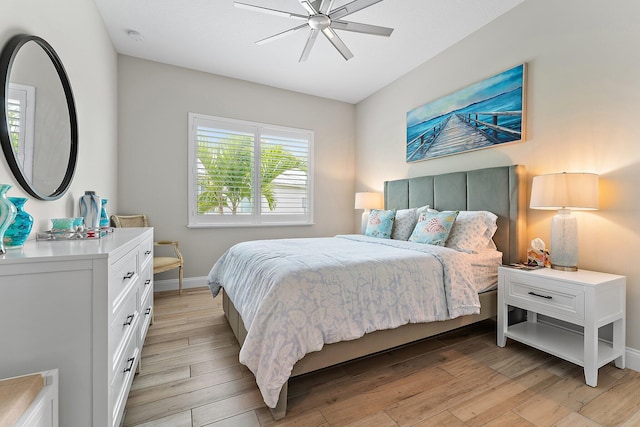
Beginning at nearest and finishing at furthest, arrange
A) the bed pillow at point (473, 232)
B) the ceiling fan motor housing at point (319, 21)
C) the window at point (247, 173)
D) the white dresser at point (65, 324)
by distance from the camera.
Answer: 1. the white dresser at point (65, 324)
2. the ceiling fan motor housing at point (319, 21)
3. the bed pillow at point (473, 232)
4. the window at point (247, 173)

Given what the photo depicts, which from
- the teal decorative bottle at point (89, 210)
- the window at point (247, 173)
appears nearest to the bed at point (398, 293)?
the teal decorative bottle at point (89, 210)

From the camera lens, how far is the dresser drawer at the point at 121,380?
115 cm

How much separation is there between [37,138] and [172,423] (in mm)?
1637

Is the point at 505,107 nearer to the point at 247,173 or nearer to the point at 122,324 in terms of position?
the point at 247,173

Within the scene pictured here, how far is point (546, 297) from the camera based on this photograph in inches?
75.0

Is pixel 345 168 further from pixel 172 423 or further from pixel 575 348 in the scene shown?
pixel 172 423

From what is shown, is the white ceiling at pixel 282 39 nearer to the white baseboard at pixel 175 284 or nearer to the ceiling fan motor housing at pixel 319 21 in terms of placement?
the ceiling fan motor housing at pixel 319 21

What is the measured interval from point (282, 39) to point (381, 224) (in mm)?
2279

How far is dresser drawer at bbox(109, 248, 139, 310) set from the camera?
1127 millimetres

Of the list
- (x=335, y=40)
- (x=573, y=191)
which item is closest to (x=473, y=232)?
(x=573, y=191)

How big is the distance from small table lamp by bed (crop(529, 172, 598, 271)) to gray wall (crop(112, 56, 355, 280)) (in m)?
3.10

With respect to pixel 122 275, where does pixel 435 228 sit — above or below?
above

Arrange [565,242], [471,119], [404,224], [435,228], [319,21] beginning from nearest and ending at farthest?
[565,242], [319,21], [435,228], [471,119], [404,224]

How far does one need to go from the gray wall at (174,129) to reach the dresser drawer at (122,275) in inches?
82.8
